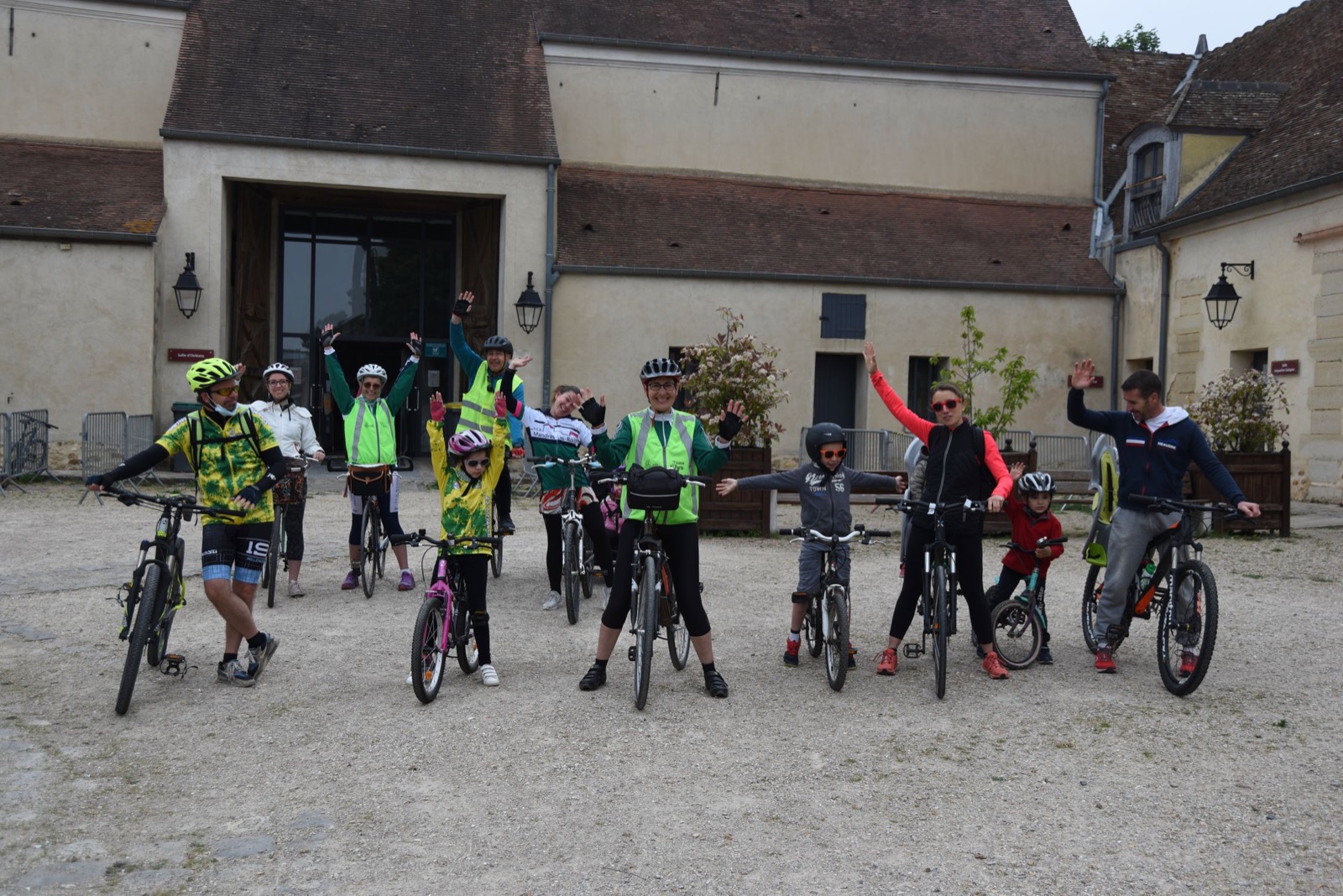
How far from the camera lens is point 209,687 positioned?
266 inches

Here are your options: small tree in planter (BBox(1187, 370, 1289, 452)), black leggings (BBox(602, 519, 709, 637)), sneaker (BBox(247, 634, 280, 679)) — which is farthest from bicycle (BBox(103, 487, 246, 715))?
small tree in planter (BBox(1187, 370, 1289, 452))

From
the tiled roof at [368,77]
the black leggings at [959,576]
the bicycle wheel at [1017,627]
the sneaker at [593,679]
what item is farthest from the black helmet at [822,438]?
the tiled roof at [368,77]

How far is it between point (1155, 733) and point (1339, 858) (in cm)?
167

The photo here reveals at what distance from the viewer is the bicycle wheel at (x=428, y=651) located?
632 cm

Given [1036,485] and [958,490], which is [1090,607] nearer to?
[1036,485]

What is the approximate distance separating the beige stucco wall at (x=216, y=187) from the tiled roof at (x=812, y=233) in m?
2.37

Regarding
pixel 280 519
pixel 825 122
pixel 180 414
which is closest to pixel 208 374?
pixel 280 519

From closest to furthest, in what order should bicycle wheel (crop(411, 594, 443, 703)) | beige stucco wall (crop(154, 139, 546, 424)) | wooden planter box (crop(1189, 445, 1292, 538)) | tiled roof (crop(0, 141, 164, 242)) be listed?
bicycle wheel (crop(411, 594, 443, 703))
wooden planter box (crop(1189, 445, 1292, 538))
tiled roof (crop(0, 141, 164, 242))
beige stucco wall (crop(154, 139, 546, 424))

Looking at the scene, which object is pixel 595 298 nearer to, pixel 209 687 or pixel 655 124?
pixel 655 124

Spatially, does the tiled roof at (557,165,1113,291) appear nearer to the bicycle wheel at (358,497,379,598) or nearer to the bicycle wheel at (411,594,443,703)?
the bicycle wheel at (358,497,379,598)

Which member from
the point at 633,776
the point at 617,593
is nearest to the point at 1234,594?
the point at 617,593

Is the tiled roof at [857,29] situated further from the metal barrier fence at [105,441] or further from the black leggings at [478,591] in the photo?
the black leggings at [478,591]

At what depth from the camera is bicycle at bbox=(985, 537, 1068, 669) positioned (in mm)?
7613

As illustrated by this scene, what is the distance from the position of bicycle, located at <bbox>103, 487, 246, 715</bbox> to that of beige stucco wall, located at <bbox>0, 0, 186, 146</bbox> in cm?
1861
